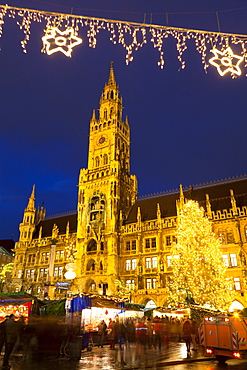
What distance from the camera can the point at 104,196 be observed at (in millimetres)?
44312

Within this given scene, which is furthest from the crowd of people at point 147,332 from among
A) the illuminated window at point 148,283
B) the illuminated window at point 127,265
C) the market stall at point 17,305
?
the illuminated window at point 127,265

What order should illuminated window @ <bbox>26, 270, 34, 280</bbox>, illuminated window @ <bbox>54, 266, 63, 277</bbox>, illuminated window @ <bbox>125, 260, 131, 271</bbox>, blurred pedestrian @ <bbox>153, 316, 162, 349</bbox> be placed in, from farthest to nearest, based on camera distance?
1. illuminated window @ <bbox>26, 270, 34, 280</bbox>
2. illuminated window @ <bbox>54, 266, 63, 277</bbox>
3. illuminated window @ <bbox>125, 260, 131, 271</bbox>
4. blurred pedestrian @ <bbox>153, 316, 162, 349</bbox>

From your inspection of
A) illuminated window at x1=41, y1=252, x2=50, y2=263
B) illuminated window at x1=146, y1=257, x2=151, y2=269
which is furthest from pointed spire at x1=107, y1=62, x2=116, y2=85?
illuminated window at x1=146, y1=257, x2=151, y2=269

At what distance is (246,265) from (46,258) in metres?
32.9

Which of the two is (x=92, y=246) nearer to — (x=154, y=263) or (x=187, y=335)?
(x=154, y=263)

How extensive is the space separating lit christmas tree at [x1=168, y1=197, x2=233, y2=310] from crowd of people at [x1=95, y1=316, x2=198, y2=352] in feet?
9.97

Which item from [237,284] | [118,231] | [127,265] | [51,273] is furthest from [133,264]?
[51,273]

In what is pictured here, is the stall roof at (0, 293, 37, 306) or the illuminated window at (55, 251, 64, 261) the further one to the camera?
the illuminated window at (55, 251, 64, 261)

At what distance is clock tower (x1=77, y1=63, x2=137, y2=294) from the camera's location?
40250 millimetres

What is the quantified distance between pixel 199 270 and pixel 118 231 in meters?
18.0

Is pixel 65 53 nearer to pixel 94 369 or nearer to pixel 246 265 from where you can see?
pixel 94 369

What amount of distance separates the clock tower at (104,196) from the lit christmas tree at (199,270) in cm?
1379

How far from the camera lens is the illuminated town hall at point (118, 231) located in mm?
35531

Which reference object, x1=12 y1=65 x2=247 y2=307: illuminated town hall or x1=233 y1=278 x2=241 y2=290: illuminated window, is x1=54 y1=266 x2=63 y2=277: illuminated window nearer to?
x1=12 y1=65 x2=247 y2=307: illuminated town hall
